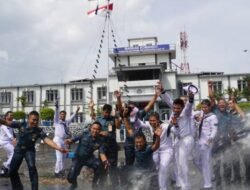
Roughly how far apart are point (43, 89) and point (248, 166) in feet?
228

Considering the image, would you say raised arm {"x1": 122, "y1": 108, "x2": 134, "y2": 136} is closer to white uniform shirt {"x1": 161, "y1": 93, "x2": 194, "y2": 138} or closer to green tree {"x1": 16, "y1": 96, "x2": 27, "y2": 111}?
white uniform shirt {"x1": 161, "y1": 93, "x2": 194, "y2": 138}

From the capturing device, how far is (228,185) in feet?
26.1

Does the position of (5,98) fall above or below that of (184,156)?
above

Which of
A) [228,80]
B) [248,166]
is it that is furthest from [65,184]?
[228,80]

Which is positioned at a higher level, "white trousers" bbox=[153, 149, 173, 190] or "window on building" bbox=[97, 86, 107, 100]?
"window on building" bbox=[97, 86, 107, 100]

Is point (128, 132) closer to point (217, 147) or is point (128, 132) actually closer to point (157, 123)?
point (157, 123)

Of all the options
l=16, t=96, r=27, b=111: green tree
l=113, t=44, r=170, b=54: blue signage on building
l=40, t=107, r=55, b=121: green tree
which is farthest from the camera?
l=16, t=96, r=27, b=111: green tree

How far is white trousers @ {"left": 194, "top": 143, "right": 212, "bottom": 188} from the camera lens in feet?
25.3

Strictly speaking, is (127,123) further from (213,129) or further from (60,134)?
(60,134)

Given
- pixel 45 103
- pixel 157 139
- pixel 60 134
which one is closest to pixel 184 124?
pixel 157 139

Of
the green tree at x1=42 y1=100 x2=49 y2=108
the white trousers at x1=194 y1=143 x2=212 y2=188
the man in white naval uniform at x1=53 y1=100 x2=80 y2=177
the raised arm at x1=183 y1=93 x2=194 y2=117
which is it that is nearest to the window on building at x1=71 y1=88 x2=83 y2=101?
→ the green tree at x1=42 y1=100 x2=49 y2=108

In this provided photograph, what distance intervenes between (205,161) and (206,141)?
42 cm

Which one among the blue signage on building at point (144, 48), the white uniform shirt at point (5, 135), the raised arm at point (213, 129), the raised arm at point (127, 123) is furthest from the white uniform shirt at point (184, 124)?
the blue signage on building at point (144, 48)

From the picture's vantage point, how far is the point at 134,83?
2382 inches
